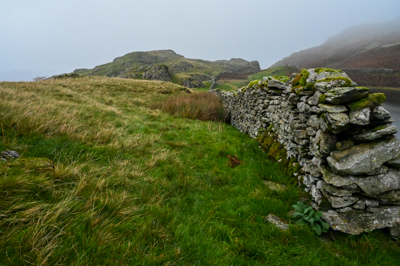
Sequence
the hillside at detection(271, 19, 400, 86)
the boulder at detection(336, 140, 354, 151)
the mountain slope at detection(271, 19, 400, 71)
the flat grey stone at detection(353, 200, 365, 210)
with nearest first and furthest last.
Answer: the flat grey stone at detection(353, 200, 365, 210) < the boulder at detection(336, 140, 354, 151) < the hillside at detection(271, 19, 400, 86) < the mountain slope at detection(271, 19, 400, 71)

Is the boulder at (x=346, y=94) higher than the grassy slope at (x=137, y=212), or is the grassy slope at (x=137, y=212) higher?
the boulder at (x=346, y=94)

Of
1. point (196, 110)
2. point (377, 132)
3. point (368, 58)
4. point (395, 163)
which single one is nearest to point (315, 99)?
point (377, 132)

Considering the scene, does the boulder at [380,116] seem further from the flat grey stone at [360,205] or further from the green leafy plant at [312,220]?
the green leafy plant at [312,220]

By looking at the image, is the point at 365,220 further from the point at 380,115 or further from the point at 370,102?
the point at 370,102

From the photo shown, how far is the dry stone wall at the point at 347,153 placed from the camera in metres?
2.55

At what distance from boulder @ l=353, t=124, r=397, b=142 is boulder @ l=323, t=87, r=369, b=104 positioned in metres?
0.62

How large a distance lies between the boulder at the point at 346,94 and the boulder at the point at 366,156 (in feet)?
2.70

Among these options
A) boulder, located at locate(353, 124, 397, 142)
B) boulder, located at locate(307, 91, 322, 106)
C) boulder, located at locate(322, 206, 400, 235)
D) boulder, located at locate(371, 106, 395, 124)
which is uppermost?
boulder, located at locate(307, 91, 322, 106)

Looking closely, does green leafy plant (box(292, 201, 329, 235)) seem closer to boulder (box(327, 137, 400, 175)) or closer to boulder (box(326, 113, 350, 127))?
boulder (box(327, 137, 400, 175))

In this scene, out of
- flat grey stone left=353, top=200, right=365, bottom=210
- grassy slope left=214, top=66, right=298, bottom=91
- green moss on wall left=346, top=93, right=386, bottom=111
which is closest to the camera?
flat grey stone left=353, top=200, right=365, bottom=210

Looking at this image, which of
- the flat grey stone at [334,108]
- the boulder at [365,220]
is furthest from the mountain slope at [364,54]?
the boulder at [365,220]

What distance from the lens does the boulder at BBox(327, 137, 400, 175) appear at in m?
2.55

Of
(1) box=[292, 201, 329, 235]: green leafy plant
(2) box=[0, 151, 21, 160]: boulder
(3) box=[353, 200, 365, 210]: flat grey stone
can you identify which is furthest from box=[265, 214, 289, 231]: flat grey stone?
(2) box=[0, 151, 21, 160]: boulder

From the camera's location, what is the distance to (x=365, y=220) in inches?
102
